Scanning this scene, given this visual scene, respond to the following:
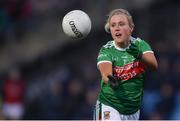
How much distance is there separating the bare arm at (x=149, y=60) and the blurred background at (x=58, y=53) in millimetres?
6293

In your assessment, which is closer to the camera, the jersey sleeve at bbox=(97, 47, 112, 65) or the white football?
the jersey sleeve at bbox=(97, 47, 112, 65)

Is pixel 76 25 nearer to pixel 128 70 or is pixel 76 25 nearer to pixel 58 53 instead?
pixel 128 70

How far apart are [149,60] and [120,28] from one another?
54 cm

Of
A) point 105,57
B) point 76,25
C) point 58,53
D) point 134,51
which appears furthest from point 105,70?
point 58,53

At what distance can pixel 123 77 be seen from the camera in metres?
10.4

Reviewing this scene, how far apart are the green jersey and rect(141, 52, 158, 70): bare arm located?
0.24ft

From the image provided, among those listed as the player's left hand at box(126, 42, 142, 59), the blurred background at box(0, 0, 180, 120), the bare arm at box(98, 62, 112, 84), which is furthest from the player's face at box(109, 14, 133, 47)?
the blurred background at box(0, 0, 180, 120)

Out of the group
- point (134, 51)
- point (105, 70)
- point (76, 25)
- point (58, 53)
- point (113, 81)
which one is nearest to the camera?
point (113, 81)

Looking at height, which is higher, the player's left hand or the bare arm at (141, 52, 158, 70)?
the player's left hand

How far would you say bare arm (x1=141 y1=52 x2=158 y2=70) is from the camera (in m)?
10.3

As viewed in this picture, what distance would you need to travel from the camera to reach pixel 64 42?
19438mm

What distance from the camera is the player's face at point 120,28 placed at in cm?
1021

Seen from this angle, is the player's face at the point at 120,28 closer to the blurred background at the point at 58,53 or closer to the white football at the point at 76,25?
the white football at the point at 76,25

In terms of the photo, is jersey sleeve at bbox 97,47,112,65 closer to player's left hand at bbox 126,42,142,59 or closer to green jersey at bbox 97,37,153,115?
green jersey at bbox 97,37,153,115
